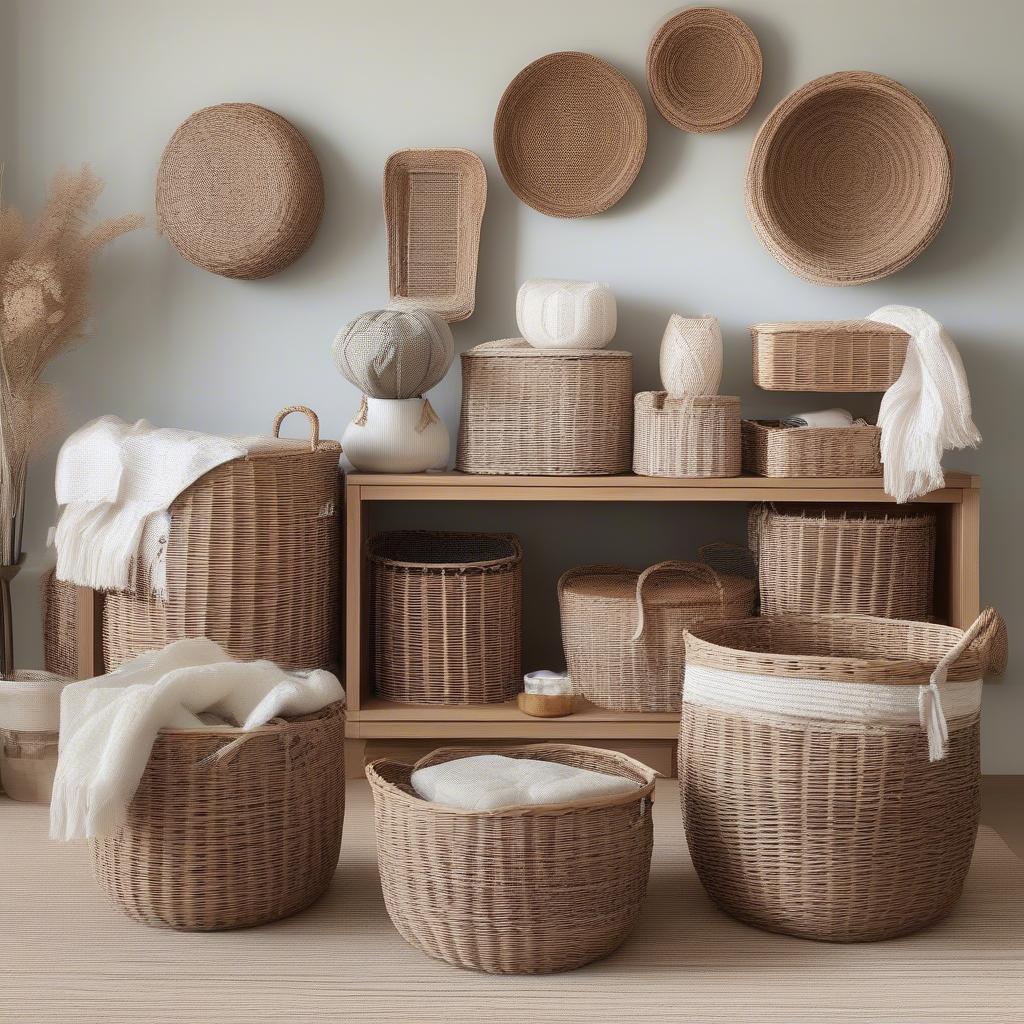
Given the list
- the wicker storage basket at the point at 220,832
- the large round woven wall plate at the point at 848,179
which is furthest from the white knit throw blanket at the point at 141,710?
the large round woven wall plate at the point at 848,179

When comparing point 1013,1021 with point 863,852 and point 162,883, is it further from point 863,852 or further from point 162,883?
point 162,883

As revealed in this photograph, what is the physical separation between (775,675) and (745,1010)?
508mm

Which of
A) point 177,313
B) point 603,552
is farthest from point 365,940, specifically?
point 177,313

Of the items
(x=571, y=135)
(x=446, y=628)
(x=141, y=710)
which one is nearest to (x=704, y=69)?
(x=571, y=135)

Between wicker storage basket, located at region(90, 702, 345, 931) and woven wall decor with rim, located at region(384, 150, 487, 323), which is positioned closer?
wicker storage basket, located at region(90, 702, 345, 931)

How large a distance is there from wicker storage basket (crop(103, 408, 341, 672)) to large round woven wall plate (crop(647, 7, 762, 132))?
4.08 feet

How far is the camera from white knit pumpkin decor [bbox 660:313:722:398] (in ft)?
9.82

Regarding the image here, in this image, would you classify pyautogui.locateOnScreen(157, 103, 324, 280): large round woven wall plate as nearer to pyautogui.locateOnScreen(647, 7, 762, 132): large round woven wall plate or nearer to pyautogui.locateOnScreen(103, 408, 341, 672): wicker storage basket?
pyautogui.locateOnScreen(103, 408, 341, 672): wicker storage basket

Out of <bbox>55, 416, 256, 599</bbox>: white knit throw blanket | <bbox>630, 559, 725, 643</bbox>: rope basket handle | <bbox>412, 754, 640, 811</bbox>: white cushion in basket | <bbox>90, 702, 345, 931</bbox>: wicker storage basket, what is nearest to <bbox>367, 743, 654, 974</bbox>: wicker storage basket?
<bbox>412, 754, 640, 811</bbox>: white cushion in basket

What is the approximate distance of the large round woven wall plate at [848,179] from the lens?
10.3ft

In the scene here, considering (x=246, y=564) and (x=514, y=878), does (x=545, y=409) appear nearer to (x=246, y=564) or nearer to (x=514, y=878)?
(x=246, y=564)

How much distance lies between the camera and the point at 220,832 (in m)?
2.03

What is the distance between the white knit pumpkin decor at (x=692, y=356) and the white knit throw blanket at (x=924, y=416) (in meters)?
0.41

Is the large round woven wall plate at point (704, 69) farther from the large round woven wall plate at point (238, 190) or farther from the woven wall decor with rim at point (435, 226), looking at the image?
the large round woven wall plate at point (238, 190)
